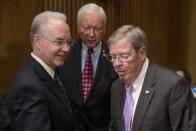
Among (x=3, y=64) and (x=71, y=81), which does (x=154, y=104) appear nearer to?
(x=71, y=81)

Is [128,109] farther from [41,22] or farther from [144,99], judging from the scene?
[41,22]

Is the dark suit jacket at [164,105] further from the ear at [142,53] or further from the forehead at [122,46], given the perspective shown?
the forehead at [122,46]

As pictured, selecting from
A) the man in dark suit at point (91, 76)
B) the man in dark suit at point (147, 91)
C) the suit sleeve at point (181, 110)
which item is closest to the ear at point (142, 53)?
the man in dark suit at point (147, 91)

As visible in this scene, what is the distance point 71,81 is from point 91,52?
29 cm

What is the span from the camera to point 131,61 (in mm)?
2559

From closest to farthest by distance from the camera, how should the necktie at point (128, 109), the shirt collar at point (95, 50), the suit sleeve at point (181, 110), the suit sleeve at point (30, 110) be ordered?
the suit sleeve at point (30, 110) → the suit sleeve at point (181, 110) → the necktie at point (128, 109) → the shirt collar at point (95, 50)

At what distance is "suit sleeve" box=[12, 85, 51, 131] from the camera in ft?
7.66

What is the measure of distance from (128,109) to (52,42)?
0.62 m

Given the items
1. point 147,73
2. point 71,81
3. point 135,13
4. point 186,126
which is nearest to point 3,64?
point 71,81

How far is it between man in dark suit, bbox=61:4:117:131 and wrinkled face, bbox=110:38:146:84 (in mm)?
929

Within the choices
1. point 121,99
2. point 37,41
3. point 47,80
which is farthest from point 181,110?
point 37,41

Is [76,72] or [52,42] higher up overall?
[52,42]

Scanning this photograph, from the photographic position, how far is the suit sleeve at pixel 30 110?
7.66 ft

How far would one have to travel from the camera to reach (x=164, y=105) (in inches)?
101
